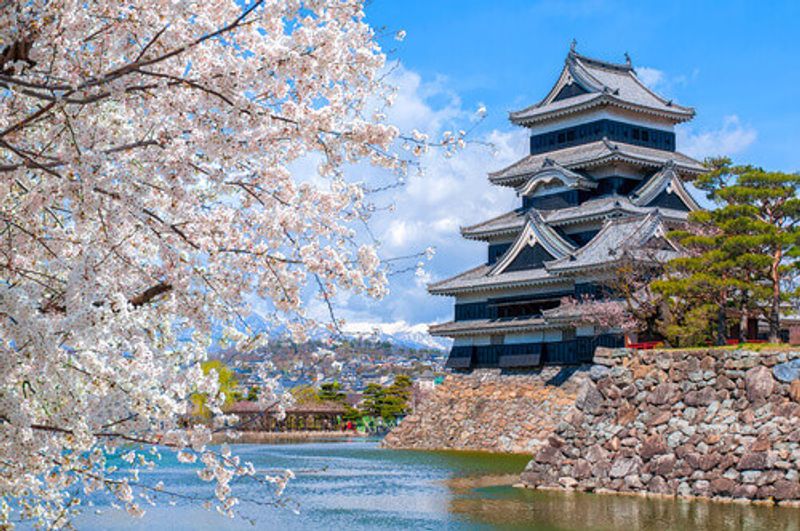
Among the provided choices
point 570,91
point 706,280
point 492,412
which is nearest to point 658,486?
point 706,280

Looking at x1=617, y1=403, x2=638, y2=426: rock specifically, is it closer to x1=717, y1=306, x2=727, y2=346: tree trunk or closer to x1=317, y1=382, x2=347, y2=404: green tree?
x1=717, y1=306, x2=727, y2=346: tree trunk

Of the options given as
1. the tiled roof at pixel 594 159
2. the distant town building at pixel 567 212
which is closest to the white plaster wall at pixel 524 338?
the distant town building at pixel 567 212

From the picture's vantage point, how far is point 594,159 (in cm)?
3456

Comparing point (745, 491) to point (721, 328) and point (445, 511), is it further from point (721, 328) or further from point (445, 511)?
point (721, 328)

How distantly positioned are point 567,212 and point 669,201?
3595mm

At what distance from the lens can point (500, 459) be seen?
94.0 ft

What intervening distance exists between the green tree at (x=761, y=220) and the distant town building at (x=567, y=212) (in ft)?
27.5

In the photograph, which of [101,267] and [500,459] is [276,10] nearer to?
[101,267]

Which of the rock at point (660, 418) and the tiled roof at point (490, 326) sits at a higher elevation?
the tiled roof at point (490, 326)

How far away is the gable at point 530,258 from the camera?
33875 mm

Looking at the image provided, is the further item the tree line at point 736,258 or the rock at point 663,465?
the tree line at point 736,258

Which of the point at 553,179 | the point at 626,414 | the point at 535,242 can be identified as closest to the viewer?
the point at 626,414

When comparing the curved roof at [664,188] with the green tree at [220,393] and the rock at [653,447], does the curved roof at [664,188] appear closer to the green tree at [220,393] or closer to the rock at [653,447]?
the green tree at [220,393]

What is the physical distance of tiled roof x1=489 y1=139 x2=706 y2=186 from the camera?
34.6m
